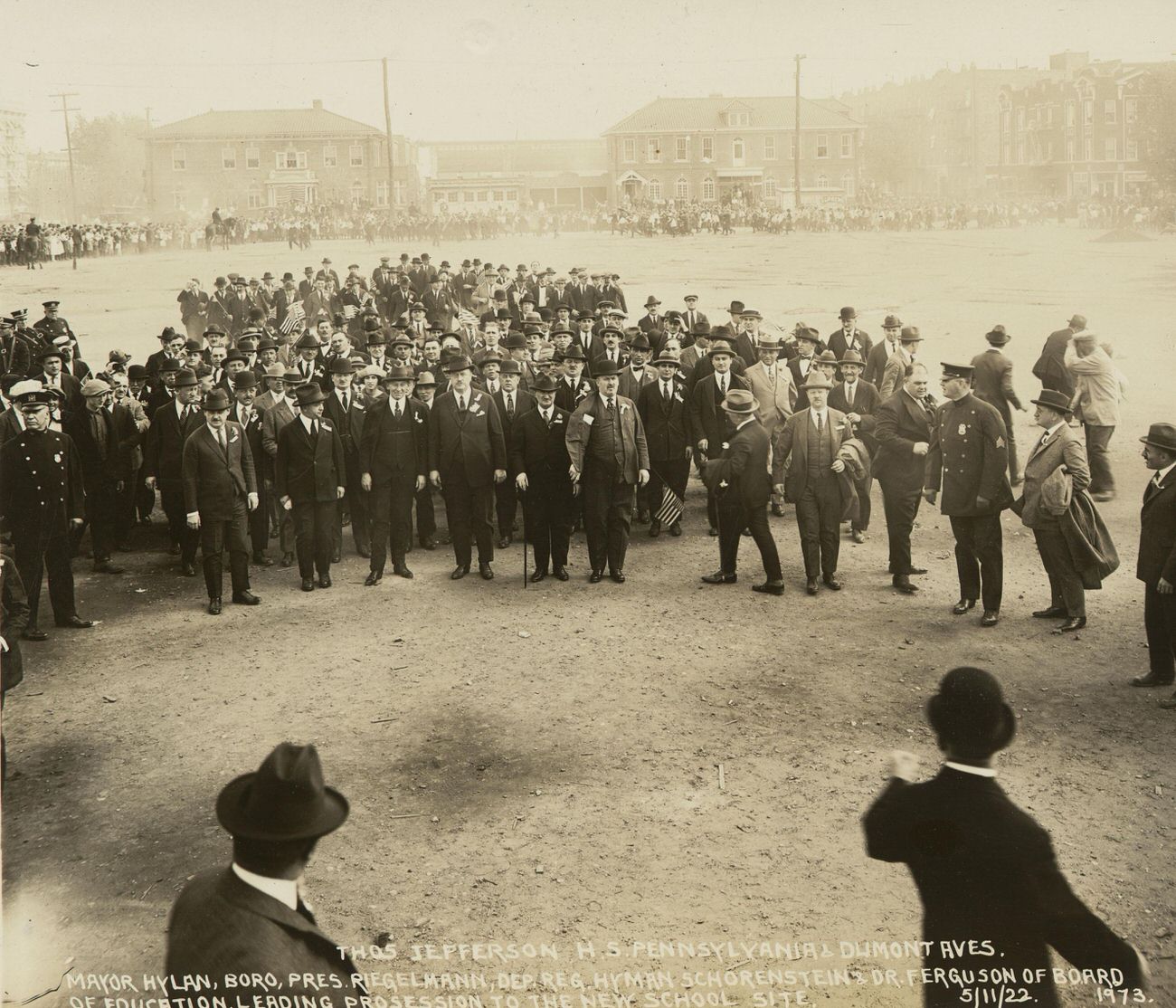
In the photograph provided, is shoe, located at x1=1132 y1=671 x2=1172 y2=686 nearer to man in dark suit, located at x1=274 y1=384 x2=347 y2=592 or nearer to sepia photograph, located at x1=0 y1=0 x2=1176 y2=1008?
sepia photograph, located at x1=0 y1=0 x2=1176 y2=1008

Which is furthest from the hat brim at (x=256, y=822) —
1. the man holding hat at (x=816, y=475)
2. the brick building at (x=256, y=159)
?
the brick building at (x=256, y=159)

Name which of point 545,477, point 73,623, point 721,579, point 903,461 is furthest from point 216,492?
point 903,461

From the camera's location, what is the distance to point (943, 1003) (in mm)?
3355

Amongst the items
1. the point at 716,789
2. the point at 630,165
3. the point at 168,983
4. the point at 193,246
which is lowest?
the point at 716,789

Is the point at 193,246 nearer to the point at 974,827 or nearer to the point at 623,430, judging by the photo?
the point at 623,430

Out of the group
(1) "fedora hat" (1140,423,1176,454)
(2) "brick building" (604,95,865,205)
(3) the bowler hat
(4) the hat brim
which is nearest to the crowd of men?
(1) "fedora hat" (1140,423,1176,454)

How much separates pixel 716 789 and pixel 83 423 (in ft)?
24.4

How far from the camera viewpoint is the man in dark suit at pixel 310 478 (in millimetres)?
9562

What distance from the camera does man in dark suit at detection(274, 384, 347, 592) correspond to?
9.56 meters

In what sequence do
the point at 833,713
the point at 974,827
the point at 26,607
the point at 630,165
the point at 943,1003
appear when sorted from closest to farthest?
the point at 974,827 → the point at 943,1003 → the point at 833,713 → the point at 26,607 → the point at 630,165

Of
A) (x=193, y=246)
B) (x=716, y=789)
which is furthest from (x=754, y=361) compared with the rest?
(x=193, y=246)

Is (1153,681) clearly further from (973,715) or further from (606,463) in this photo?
(973,715)

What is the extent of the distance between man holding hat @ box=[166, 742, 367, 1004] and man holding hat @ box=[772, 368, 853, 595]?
23.1 feet

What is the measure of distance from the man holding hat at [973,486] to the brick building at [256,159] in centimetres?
5408
